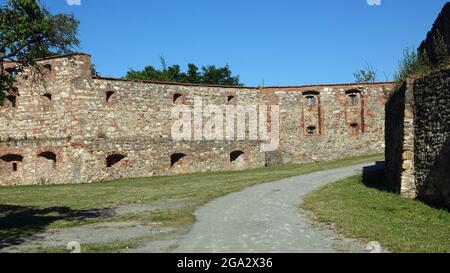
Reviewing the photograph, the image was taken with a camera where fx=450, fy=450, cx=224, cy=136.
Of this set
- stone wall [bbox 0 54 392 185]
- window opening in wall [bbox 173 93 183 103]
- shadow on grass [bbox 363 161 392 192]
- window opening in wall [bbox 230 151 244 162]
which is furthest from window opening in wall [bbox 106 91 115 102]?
shadow on grass [bbox 363 161 392 192]

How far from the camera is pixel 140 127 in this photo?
24078mm

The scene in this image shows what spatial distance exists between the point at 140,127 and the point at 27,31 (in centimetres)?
1512

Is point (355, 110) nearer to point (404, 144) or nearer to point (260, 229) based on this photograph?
point (404, 144)

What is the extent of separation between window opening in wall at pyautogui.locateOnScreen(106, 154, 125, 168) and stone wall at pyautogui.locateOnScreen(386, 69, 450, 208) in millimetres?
14440

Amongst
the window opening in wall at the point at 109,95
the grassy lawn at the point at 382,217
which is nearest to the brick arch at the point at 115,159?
the window opening in wall at the point at 109,95

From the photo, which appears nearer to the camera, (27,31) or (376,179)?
(27,31)

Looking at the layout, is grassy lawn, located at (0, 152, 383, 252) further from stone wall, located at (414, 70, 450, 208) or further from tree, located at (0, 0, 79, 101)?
stone wall, located at (414, 70, 450, 208)

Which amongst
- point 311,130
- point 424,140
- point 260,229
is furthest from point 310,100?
point 260,229

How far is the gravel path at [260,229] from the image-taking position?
6.93 meters

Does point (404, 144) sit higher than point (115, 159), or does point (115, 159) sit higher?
point (404, 144)

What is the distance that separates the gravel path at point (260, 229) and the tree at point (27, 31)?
200 inches

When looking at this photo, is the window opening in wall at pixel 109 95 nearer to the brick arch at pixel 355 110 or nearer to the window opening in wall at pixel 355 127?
the brick arch at pixel 355 110

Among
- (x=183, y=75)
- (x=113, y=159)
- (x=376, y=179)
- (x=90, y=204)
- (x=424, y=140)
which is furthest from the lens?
(x=183, y=75)

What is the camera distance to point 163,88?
24.9 meters
